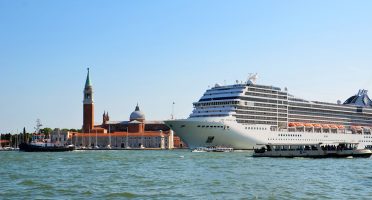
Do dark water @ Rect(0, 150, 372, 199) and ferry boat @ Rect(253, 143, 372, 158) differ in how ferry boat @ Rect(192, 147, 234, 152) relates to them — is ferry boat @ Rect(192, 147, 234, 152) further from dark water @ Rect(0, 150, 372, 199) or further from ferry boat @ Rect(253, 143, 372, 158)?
dark water @ Rect(0, 150, 372, 199)

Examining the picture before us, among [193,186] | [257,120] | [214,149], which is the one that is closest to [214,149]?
[214,149]

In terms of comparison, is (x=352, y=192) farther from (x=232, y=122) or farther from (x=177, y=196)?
(x=232, y=122)

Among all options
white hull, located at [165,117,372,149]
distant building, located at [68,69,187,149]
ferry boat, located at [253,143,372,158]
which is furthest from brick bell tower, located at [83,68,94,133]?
ferry boat, located at [253,143,372,158]

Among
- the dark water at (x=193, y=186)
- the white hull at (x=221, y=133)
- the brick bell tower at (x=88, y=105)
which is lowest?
the dark water at (x=193, y=186)

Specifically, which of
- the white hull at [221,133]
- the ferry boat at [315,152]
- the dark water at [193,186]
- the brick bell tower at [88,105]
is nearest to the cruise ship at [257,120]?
the white hull at [221,133]

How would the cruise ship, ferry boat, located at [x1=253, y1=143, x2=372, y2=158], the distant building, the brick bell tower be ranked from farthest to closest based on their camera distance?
the brick bell tower → the distant building → the cruise ship → ferry boat, located at [x1=253, y1=143, x2=372, y2=158]

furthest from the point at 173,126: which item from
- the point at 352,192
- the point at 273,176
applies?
the point at 352,192

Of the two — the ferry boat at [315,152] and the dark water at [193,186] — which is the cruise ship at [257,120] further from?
the dark water at [193,186]

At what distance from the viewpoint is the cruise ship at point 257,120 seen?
322ft

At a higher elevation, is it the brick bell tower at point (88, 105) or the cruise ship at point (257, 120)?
the brick bell tower at point (88, 105)

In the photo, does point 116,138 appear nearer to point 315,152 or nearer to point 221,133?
point 221,133

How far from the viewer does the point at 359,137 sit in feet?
411

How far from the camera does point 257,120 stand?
104m

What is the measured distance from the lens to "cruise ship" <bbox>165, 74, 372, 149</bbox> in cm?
9812
